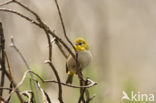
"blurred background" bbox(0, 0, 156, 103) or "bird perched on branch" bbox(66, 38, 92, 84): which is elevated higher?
"blurred background" bbox(0, 0, 156, 103)

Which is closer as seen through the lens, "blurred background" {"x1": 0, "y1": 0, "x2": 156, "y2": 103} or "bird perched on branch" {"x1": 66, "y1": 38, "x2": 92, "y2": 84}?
"bird perched on branch" {"x1": 66, "y1": 38, "x2": 92, "y2": 84}

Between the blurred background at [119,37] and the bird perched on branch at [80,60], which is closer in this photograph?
the bird perched on branch at [80,60]

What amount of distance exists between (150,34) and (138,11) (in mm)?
399

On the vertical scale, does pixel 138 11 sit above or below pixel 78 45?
above

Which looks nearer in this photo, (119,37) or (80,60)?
(80,60)

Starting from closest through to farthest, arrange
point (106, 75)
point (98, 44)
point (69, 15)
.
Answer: point (69, 15)
point (106, 75)
point (98, 44)

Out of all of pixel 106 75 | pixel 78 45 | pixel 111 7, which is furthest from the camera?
pixel 111 7

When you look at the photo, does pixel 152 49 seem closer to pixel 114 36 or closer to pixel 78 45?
pixel 114 36

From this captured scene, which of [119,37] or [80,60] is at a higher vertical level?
[119,37]

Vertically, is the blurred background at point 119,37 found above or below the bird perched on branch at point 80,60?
above

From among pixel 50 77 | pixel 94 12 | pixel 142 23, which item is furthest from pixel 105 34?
pixel 50 77

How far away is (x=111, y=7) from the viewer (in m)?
4.90

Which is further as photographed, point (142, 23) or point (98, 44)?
point (142, 23)

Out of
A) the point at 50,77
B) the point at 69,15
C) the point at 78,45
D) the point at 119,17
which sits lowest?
the point at 50,77
